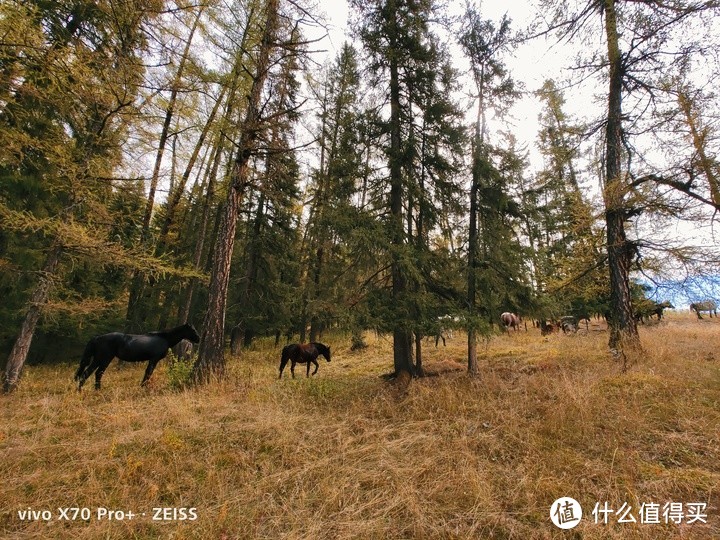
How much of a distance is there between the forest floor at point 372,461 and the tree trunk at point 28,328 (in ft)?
2.16

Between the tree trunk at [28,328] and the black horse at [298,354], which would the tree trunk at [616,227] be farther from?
the tree trunk at [28,328]

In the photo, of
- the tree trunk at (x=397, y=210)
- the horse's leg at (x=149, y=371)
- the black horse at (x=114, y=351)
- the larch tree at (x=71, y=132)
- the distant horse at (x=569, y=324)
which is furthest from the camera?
the distant horse at (x=569, y=324)

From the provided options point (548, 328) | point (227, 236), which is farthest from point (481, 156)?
point (548, 328)

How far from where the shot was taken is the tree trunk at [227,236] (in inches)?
297

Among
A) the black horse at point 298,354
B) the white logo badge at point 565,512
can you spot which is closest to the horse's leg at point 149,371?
the black horse at point 298,354

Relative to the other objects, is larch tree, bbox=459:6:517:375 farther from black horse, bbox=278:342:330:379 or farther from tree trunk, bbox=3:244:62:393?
tree trunk, bbox=3:244:62:393

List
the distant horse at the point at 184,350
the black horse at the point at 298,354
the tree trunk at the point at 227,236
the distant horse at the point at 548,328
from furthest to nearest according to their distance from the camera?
1. the distant horse at the point at 548,328
2. the distant horse at the point at 184,350
3. the black horse at the point at 298,354
4. the tree trunk at the point at 227,236

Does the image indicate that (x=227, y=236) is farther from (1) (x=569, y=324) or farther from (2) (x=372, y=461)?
(1) (x=569, y=324)

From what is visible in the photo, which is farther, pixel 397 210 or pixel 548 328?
pixel 548 328

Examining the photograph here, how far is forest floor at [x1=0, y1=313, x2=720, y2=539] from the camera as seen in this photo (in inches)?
113

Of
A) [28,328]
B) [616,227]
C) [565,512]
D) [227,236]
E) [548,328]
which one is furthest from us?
[548,328]

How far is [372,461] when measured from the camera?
4.04m

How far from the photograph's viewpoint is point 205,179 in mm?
15656

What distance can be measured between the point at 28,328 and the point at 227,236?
523cm
